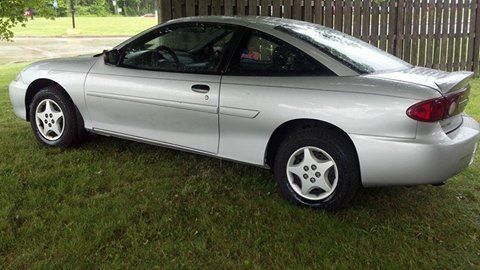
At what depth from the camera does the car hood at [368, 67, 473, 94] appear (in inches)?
136

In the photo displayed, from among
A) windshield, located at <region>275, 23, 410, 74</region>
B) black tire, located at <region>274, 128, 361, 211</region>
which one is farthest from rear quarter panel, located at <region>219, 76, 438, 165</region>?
windshield, located at <region>275, 23, 410, 74</region>

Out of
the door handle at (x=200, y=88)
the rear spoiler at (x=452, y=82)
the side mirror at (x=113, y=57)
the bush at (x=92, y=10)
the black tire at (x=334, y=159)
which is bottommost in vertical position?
the black tire at (x=334, y=159)

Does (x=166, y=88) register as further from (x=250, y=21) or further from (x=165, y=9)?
(x=165, y=9)

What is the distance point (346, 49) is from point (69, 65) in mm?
2796

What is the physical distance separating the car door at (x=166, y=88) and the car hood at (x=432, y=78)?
1359 millimetres

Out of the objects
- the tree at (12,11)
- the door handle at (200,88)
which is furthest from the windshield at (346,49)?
the tree at (12,11)

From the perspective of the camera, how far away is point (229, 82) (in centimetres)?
393

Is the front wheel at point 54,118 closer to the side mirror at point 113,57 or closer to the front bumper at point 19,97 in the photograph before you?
the front bumper at point 19,97

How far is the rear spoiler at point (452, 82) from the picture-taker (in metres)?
3.43

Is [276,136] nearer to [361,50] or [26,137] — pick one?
[361,50]

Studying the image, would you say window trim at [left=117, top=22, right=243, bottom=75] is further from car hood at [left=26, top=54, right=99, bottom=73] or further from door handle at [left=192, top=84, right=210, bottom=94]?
car hood at [left=26, top=54, right=99, bottom=73]

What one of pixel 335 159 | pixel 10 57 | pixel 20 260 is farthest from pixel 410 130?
pixel 10 57

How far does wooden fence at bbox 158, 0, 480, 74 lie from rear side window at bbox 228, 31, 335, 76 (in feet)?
14.4

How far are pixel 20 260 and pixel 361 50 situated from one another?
122 inches
